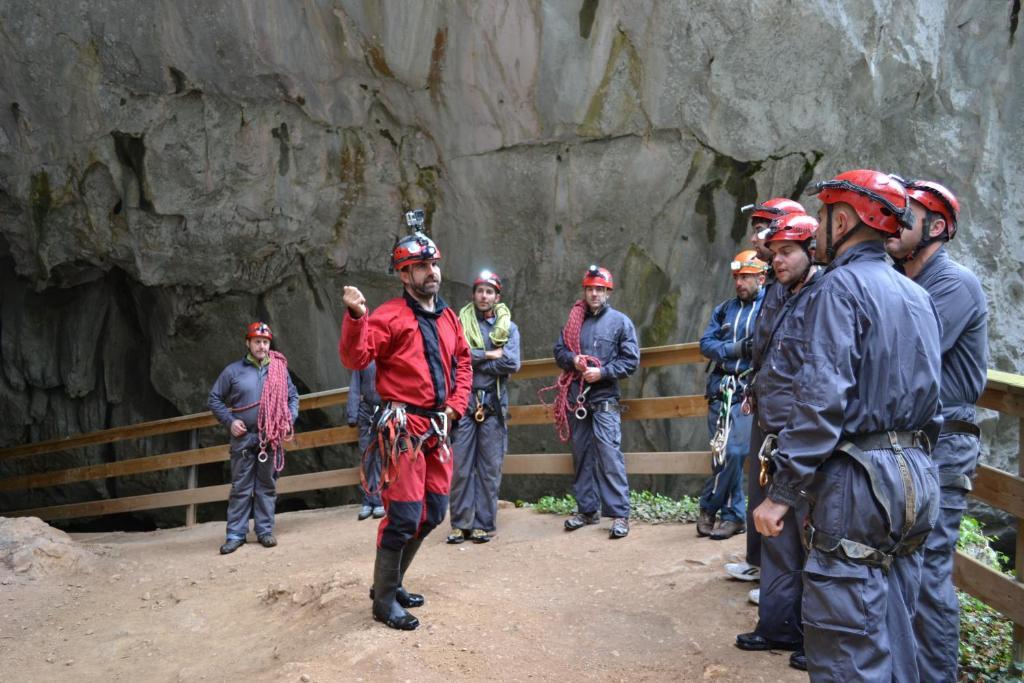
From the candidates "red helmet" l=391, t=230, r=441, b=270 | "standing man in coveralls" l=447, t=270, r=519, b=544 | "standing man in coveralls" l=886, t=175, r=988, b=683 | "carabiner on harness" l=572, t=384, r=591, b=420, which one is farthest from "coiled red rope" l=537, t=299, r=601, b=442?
"standing man in coveralls" l=886, t=175, r=988, b=683

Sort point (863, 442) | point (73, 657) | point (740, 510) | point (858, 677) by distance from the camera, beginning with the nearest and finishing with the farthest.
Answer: point (858, 677)
point (863, 442)
point (73, 657)
point (740, 510)

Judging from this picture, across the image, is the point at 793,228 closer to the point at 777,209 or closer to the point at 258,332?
the point at 777,209

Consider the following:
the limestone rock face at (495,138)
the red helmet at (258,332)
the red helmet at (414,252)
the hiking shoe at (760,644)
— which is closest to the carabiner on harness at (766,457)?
the hiking shoe at (760,644)

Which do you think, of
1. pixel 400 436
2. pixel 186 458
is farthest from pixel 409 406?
pixel 186 458

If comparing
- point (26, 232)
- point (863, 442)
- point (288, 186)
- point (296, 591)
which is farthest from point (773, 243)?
point (26, 232)

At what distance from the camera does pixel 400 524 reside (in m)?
4.39

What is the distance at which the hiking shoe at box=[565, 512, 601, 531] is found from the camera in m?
6.52

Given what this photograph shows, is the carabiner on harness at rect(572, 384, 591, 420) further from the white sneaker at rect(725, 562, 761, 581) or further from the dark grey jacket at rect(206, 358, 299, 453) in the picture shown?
the dark grey jacket at rect(206, 358, 299, 453)

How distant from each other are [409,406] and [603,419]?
7.26 ft

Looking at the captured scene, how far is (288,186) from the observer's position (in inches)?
407

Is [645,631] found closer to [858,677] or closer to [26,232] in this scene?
[858,677]

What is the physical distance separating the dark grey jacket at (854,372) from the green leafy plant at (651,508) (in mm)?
3958

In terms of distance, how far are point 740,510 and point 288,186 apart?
695 cm

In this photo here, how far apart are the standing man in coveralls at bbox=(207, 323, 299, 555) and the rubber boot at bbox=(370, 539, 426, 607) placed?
9.46 feet
